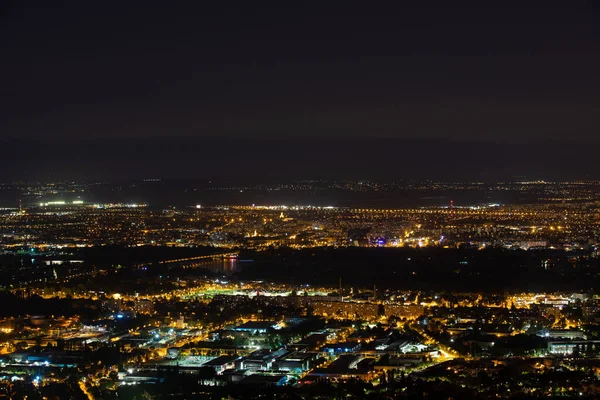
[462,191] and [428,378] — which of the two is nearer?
[428,378]

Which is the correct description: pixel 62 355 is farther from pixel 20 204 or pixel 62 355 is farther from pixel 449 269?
pixel 20 204

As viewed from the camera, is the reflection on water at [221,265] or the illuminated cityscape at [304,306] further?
the reflection on water at [221,265]

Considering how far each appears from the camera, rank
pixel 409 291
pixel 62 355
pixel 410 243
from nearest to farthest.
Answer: pixel 62 355 → pixel 409 291 → pixel 410 243

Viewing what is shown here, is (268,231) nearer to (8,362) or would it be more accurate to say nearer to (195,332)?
(195,332)

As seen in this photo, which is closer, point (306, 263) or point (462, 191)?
point (306, 263)

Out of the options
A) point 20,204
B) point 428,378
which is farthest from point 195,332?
point 20,204

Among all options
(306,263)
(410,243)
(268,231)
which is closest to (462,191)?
(268,231)

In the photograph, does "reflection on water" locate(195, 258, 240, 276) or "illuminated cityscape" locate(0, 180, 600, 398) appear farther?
"reflection on water" locate(195, 258, 240, 276)

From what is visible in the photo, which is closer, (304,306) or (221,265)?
(304,306)

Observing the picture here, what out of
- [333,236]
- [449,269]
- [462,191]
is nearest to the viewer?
[449,269]
